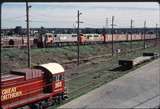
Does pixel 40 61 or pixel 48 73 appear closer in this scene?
pixel 48 73

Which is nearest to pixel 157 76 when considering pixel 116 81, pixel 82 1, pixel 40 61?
pixel 116 81

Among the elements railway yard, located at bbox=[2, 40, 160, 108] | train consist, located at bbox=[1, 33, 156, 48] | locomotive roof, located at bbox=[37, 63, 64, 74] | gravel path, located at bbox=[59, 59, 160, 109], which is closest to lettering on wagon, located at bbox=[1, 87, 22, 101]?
gravel path, located at bbox=[59, 59, 160, 109]

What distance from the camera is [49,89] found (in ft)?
82.1

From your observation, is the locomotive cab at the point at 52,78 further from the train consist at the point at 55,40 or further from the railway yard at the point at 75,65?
the train consist at the point at 55,40

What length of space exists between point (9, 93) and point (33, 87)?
249 centimetres

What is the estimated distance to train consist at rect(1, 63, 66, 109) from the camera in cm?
2086

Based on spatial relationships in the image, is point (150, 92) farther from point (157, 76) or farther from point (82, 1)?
point (82, 1)

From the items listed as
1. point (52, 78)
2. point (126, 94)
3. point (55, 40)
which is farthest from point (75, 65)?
point (52, 78)

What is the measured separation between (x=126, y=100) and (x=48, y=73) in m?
5.83

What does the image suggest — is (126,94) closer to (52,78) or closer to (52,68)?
(52,78)

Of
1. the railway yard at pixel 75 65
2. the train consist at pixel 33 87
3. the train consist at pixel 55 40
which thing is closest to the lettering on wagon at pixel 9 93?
the train consist at pixel 33 87

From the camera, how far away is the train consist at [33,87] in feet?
68.4

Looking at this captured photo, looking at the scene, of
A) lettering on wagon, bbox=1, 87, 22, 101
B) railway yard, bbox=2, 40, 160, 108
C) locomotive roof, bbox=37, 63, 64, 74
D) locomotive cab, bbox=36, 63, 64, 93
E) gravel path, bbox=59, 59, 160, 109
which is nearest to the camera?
lettering on wagon, bbox=1, 87, 22, 101

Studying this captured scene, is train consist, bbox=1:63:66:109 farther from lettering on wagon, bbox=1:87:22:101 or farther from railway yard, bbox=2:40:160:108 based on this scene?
railway yard, bbox=2:40:160:108
